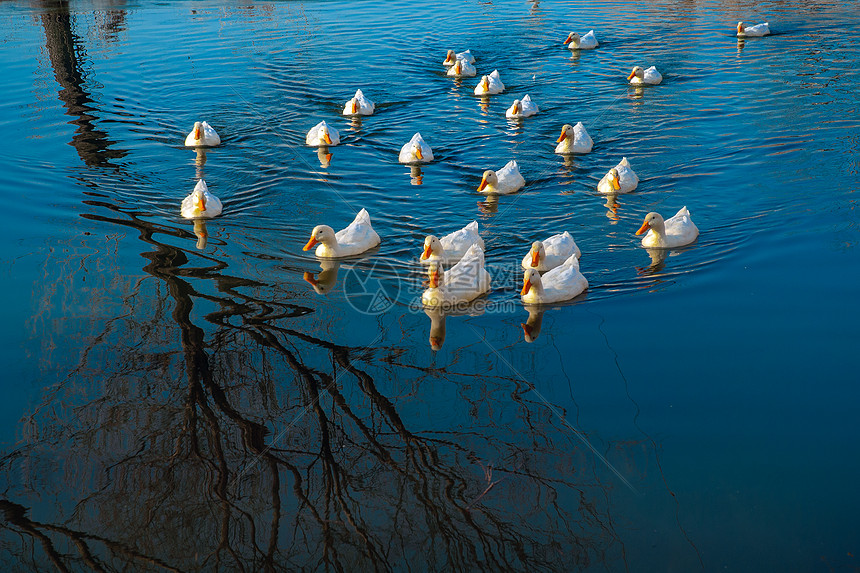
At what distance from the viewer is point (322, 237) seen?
1148cm

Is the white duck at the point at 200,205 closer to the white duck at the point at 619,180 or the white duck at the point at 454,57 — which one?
the white duck at the point at 619,180

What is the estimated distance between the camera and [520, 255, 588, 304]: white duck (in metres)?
10.0

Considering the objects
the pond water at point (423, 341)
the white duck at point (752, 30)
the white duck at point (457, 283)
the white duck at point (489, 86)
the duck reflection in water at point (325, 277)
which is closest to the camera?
the pond water at point (423, 341)

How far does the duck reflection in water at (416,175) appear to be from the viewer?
14266mm

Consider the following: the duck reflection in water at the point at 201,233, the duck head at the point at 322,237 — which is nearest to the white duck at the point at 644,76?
→ the duck head at the point at 322,237

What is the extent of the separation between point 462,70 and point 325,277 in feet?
34.5

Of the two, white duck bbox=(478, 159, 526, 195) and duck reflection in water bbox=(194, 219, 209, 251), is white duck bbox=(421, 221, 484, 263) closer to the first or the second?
white duck bbox=(478, 159, 526, 195)

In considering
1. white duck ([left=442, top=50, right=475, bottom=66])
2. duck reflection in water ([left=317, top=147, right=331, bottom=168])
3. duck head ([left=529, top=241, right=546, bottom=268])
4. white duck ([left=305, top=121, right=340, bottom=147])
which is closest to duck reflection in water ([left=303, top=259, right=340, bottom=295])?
duck head ([left=529, top=241, right=546, bottom=268])

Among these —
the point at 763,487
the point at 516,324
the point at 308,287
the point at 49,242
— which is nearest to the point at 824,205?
the point at 516,324

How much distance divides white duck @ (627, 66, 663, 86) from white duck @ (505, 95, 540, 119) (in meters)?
3.11

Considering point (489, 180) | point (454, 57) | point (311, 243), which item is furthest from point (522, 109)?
point (311, 243)

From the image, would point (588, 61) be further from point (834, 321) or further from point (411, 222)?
point (834, 321)

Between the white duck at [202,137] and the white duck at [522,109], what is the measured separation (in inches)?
252

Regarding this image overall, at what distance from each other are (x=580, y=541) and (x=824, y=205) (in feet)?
28.3
